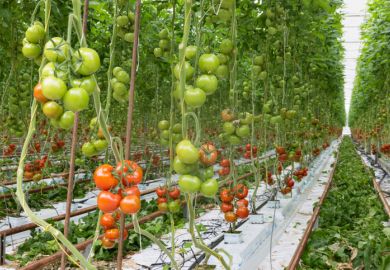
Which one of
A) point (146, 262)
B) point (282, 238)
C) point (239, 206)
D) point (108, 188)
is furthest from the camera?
point (282, 238)

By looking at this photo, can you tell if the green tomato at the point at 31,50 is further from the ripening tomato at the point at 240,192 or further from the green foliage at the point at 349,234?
the green foliage at the point at 349,234

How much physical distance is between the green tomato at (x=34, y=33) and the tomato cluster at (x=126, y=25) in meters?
0.62

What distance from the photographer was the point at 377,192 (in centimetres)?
706

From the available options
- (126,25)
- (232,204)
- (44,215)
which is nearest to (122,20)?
(126,25)

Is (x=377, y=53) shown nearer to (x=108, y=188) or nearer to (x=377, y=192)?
(x=377, y=192)

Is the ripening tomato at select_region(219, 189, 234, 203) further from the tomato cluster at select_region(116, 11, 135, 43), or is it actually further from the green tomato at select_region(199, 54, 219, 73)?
the green tomato at select_region(199, 54, 219, 73)

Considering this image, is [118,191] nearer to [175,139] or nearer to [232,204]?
[175,139]

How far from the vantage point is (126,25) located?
1706 mm

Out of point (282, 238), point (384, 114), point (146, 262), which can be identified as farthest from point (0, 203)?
point (384, 114)

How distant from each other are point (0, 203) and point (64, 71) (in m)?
5.27

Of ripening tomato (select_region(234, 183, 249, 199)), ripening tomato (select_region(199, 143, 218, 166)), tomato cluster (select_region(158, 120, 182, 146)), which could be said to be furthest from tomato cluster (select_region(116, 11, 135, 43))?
ripening tomato (select_region(234, 183, 249, 199))

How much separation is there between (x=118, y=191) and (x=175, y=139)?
0.53 meters

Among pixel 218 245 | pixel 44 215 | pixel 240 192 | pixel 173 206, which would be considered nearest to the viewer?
pixel 173 206

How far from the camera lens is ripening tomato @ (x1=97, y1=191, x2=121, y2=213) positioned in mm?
1151
